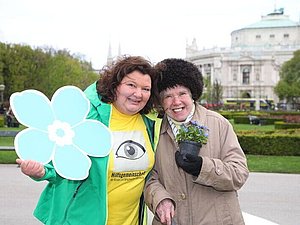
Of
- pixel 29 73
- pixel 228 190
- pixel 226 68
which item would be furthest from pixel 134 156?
pixel 226 68

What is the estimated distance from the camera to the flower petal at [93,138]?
87.1 inches

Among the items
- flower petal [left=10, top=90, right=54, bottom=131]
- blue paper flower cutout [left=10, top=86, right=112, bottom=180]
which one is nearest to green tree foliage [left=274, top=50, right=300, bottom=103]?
blue paper flower cutout [left=10, top=86, right=112, bottom=180]

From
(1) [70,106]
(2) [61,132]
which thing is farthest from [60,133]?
(1) [70,106]

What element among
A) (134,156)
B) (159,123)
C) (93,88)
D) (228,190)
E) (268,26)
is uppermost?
(268,26)

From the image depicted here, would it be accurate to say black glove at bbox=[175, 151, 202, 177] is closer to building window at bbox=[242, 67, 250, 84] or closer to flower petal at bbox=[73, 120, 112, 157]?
flower petal at bbox=[73, 120, 112, 157]

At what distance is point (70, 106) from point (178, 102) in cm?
54

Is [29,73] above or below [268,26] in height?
below

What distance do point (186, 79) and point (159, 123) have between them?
10.6 inches

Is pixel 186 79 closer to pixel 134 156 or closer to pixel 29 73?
pixel 134 156

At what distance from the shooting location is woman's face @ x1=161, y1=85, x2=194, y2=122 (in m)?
2.30

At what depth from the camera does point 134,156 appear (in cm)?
229

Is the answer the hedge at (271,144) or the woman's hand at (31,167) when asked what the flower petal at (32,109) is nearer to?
the woman's hand at (31,167)

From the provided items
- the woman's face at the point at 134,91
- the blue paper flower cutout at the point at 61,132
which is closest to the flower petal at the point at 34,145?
the blue paper flower cutout at the point at 61,132

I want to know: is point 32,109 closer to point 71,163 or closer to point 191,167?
point 71,163
